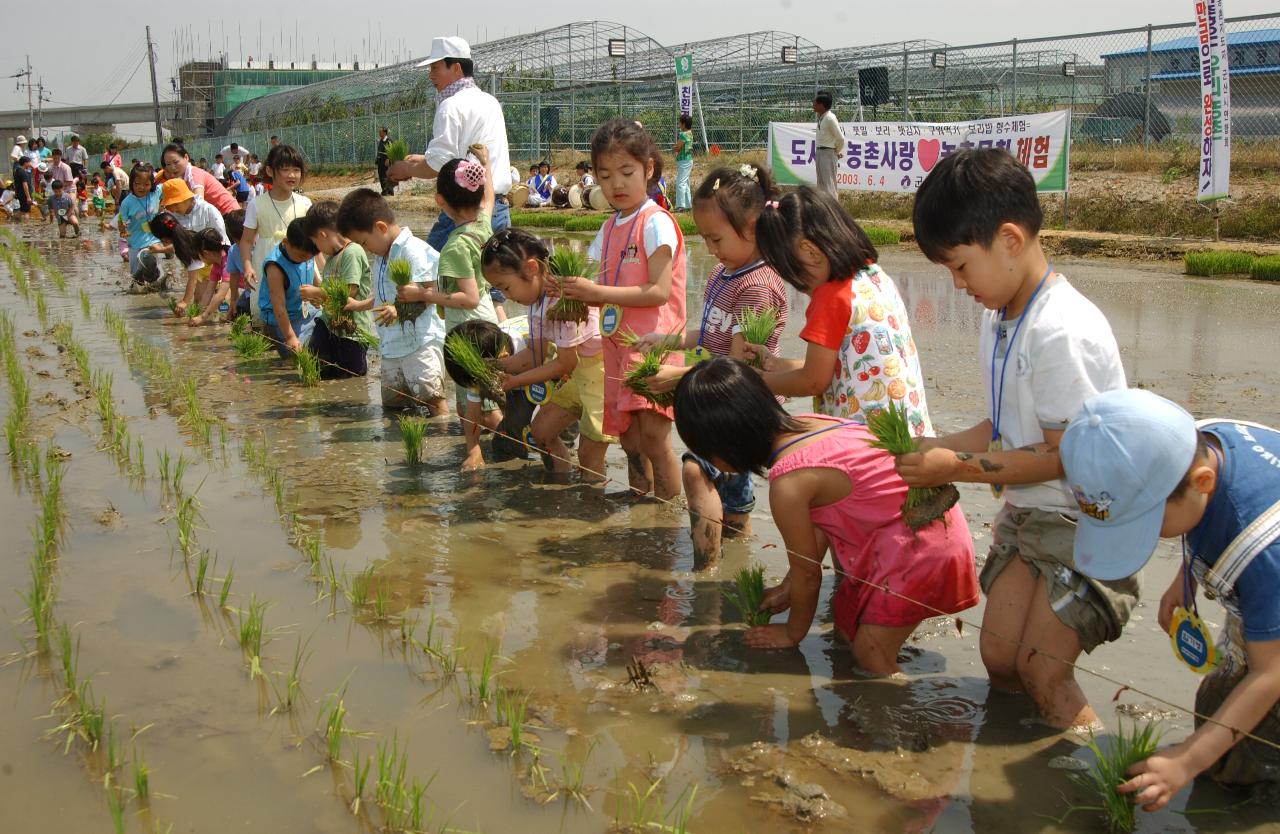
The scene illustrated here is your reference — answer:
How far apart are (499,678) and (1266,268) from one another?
9471 mm

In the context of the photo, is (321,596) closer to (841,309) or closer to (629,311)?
(629,311)

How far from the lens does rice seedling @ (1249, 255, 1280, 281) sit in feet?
32.7

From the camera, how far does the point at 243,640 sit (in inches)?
123

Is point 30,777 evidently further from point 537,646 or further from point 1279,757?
point 1279,757

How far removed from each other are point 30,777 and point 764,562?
2.37 metres

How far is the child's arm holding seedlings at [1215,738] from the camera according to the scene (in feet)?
Result: 6.96

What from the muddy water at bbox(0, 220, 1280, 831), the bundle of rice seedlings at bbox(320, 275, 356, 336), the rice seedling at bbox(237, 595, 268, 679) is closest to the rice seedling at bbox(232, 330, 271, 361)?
the bundle of rice seedlings at bbox(320, 275, 356, 336)

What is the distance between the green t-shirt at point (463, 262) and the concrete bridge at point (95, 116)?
2735 inches

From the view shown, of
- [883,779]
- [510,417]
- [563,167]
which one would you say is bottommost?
[883,779]

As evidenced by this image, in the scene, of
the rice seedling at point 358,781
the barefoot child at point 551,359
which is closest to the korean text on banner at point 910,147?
the barefoot child at point 551,359

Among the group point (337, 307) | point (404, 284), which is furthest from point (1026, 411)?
point (337, 307)

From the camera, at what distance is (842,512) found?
10.1 feet

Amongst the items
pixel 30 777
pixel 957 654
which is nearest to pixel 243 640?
pixel 30 777

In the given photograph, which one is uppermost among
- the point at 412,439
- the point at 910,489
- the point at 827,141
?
the point at 827,141
